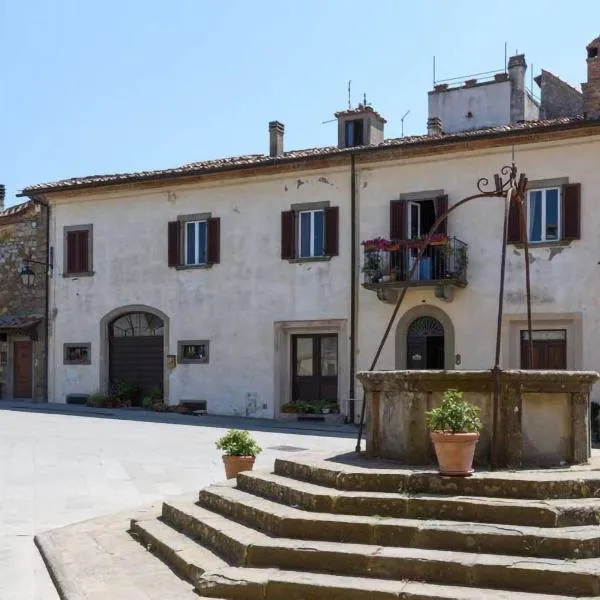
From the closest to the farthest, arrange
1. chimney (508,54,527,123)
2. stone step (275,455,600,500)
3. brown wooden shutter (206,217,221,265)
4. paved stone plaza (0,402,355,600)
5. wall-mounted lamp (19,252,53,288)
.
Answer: stone step (275,455,600,500) → paved stone plaza (0,402,355,600) → brown wooden shutter (206,217,221,265) → wall-mounted lamp (19,252,53,288) → chimney (508,54,527,123)

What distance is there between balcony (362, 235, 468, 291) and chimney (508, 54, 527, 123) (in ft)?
29.4

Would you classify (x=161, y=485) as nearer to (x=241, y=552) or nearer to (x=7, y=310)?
(x=241, y=552)


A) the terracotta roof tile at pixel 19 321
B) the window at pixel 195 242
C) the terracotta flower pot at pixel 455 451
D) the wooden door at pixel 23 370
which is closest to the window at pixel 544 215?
the window at pixel 195 242

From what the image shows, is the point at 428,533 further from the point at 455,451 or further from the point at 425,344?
the point at 425,344

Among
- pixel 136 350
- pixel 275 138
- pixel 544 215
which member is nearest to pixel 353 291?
pixel 544 215

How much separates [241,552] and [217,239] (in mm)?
16378

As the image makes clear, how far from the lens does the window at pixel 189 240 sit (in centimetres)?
2291

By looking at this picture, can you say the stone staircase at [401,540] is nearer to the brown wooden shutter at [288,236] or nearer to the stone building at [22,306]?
the brown wooden shutter at [288,236]

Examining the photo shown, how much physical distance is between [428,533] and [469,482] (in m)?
0.68

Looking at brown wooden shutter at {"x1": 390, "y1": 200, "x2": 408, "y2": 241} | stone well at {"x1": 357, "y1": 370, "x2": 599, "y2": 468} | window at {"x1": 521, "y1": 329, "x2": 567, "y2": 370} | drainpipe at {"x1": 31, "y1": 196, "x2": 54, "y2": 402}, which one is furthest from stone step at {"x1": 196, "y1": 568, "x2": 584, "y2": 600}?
drainpipe at {"x1": 31, "y1": 196, "x2": 54, "y2": 402}

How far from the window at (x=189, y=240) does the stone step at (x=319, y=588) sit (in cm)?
1676

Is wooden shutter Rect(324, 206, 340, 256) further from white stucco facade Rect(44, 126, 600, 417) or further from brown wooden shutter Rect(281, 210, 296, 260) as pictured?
brown wooden shutter Rect(281, 210, 296, 260)

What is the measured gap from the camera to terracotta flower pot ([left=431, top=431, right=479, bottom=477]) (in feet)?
22.5

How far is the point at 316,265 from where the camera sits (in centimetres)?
2125
